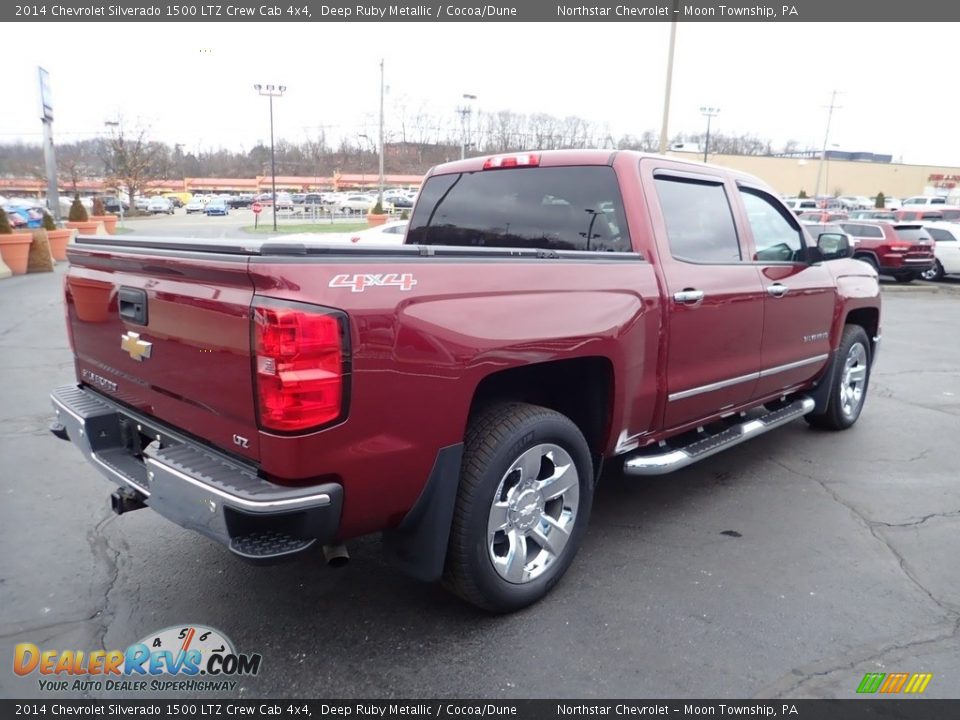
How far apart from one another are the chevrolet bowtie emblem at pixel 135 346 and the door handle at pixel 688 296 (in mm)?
2464

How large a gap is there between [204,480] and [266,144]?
82918 mm

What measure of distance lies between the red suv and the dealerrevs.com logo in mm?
18771

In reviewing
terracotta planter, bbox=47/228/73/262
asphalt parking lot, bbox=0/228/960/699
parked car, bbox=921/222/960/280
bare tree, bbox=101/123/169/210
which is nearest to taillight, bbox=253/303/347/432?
asphalt parking lot, bbox=0/228/960/699

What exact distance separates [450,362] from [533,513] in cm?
90

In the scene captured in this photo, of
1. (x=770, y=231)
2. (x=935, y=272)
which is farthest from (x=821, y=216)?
(x=770, y=231)

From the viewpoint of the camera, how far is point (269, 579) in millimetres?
3248

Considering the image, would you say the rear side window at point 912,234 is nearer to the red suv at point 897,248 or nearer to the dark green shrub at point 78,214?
the red suv at point 897,248

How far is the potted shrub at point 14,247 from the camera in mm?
15531

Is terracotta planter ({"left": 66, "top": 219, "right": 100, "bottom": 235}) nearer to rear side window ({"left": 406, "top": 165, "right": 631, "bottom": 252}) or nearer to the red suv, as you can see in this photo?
rear side window ({"left": 406, "top": 165, "right": 631, "bottom": 252})

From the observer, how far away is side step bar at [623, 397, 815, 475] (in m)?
3.47

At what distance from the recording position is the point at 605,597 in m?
3.12

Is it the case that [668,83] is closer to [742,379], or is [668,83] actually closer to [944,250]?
[944,250]

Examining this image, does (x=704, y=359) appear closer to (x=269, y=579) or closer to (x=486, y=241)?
(x=486, y=241)
